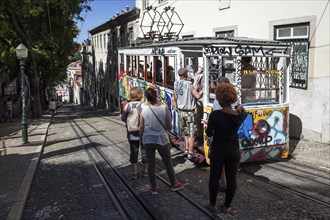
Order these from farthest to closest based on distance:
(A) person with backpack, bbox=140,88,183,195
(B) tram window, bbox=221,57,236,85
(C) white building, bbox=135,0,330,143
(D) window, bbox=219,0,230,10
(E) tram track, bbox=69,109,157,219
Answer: (D) window, bbox=219,0,230,10 → (C) white building, bbox=135,0,330,143 → (B) tram window, bbox=221,57,236,85 → (A) person with backpack, bbox=140,88,183,195 → (E) tram track, bbox=69,109,157,219

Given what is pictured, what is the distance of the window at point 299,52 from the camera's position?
34.3ft

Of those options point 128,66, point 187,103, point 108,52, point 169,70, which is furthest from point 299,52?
point 108,52

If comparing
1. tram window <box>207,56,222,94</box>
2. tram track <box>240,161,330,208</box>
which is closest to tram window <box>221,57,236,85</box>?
tram window <box>207,56,222,94</box>

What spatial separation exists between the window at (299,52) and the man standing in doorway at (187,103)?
4.56 meters

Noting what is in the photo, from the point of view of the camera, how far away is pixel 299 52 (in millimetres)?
10711

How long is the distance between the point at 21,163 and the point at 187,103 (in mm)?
4558

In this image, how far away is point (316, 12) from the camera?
32.5ft

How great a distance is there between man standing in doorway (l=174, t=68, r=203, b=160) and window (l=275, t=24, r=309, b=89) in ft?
15.0

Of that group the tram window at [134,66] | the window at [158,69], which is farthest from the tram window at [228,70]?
the tram window at [134,66]

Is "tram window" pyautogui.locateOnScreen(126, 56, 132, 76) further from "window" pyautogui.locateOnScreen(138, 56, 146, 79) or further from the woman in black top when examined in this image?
the woman in black top

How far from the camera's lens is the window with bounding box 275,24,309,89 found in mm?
10445

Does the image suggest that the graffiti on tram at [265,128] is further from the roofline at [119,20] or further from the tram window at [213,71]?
the roofline at [119,20]

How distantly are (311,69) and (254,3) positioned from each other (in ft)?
11.8

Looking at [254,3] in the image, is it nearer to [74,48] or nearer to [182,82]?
[182,82]
